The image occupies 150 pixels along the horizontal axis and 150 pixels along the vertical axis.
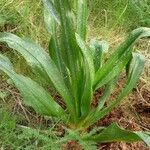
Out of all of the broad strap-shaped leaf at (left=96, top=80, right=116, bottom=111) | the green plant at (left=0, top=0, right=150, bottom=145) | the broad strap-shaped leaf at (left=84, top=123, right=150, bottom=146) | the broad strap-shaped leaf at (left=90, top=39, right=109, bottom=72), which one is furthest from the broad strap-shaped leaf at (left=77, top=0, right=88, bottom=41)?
the broad strap-shaped leaf at (left=84, top=123, right=150, bottom=146)

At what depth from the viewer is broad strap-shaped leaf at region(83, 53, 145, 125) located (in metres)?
2.29

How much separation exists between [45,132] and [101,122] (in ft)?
1.09

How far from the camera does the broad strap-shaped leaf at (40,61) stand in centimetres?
233

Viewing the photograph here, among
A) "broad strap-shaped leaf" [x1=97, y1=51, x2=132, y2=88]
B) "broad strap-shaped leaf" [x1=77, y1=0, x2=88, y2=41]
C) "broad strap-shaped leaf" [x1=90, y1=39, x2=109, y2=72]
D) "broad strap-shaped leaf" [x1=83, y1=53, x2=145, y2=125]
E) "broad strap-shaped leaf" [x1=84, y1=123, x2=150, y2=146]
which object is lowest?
"broad strap-shaped leaf" [x1=84, y1=123, x2=150, y2=146]

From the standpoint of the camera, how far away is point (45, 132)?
2.34m

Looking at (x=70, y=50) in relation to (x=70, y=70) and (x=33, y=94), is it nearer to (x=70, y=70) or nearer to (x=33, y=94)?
(x=70, y=70)

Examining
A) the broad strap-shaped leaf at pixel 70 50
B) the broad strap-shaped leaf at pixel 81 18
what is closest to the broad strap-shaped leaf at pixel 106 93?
the broad strap-shaped leaf at pixel 70 50

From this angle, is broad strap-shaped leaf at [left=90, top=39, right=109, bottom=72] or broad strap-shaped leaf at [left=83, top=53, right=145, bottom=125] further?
broad strap-shaped leaf at [left=90, top=39, right=109, bottom=72]

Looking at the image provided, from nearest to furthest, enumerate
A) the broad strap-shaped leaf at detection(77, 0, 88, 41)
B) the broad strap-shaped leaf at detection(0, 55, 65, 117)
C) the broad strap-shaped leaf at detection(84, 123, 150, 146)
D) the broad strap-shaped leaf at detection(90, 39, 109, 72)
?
the broad strap-shaped leaf at detection(84, 123, 150, 146), the broad strap-shaped leaf at detection(0, 55, 65, 117), the broad strap-shaped leaf at detection(77, 0, 88, 41), the broad strap-shaped leaf at detection(90, 39, 109, 72)

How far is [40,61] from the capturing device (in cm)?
236

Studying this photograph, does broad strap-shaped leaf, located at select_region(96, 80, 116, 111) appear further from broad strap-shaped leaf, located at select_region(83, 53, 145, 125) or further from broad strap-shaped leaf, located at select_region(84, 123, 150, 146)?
broad strap-shaped leaf, located at select_region(84, 123, 150, 146)

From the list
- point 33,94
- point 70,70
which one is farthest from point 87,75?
point 33,94

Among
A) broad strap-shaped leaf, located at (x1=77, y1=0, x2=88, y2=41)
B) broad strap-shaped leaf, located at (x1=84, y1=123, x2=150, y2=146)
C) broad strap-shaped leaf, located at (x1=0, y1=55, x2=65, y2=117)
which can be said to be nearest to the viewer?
broad strap-shaped leaf, located at (x1=84, y1=123, x2=150, y2=146)

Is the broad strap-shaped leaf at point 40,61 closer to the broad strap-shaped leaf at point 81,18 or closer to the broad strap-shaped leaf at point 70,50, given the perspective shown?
the broad strap-shaped leaf at point 70,50
